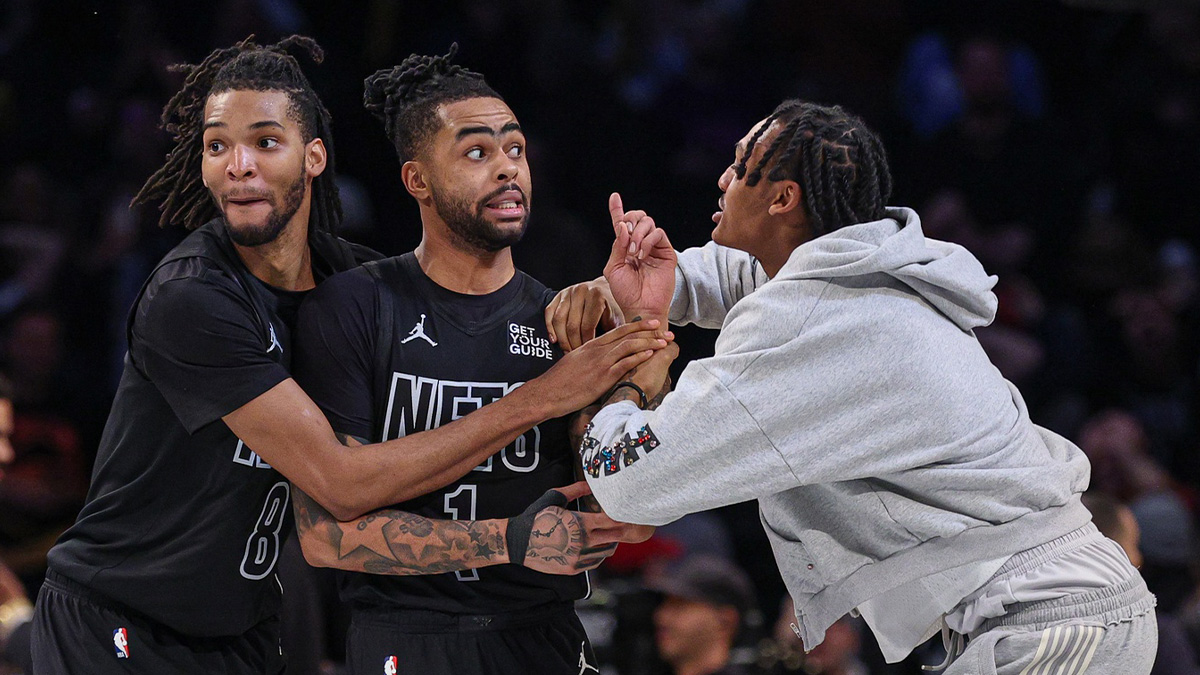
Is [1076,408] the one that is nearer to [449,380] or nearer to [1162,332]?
[1162,332]

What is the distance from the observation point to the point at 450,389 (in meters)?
2.73

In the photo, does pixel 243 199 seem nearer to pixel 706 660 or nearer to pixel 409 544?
pixel 409 544

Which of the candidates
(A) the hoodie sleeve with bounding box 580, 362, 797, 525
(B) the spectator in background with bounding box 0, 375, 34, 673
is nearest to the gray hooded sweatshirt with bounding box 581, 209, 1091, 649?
(A) the hoodie sleeve with bounding box 580, 362, 797, 525

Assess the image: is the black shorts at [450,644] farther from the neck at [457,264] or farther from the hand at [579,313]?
the neck at [457,264]

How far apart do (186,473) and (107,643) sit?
1.29 ft

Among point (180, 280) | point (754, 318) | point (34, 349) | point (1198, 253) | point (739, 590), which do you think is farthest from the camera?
point (1198, 253)

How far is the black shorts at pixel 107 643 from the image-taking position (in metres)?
2.69

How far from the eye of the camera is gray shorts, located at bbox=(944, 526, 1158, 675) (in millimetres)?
2434

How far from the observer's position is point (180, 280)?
103 inches

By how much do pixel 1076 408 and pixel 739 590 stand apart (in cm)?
239

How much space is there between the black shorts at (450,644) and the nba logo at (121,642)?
46 centimetres

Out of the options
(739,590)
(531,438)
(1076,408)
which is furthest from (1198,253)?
(531,438)

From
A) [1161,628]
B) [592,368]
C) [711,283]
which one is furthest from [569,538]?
[1161,628]

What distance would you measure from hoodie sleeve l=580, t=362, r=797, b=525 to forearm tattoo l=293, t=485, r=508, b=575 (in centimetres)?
29
